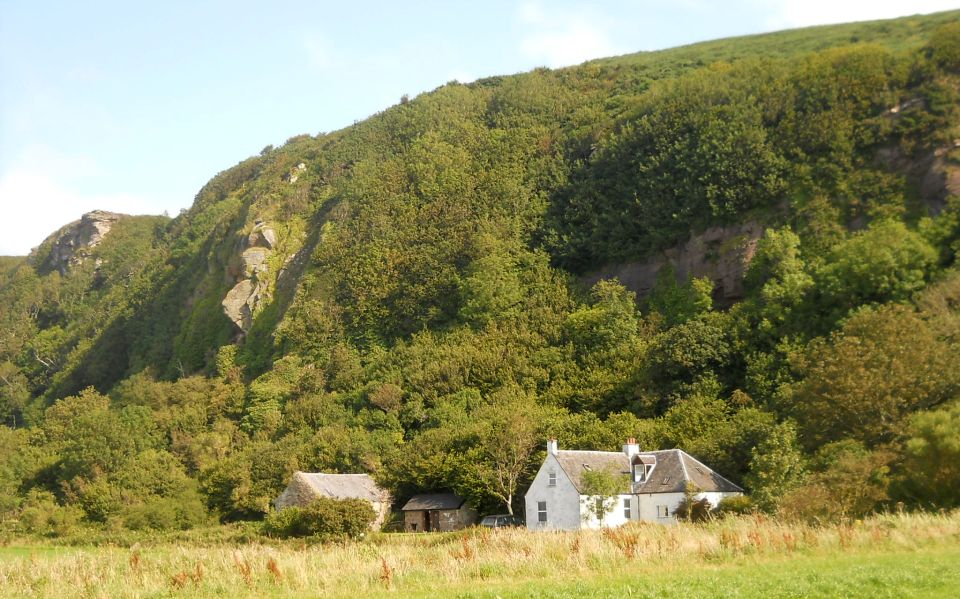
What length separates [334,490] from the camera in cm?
5456

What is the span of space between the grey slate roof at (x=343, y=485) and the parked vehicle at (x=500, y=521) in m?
7.87

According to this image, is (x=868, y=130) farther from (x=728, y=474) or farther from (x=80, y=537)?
(x=80, y=537)

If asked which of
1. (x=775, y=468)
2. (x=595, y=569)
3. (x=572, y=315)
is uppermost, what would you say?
(x=572, y=315)

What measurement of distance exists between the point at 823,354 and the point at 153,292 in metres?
90.1

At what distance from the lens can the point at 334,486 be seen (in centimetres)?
5516

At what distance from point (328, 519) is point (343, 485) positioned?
37.5ft

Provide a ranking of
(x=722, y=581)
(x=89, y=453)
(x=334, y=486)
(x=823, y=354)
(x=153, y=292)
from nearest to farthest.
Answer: (x=722, y=581), (x=823, y=354), (x=334, y=486), (x=89, y=453), (x=153, y=292)

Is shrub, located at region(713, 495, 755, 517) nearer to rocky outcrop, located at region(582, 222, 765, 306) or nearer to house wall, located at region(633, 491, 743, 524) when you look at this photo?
house wall, located at region(633, 491, 743, 524)

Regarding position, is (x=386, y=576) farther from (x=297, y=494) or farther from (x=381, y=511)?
(x=381, y=511)

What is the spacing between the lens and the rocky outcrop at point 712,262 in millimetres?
68812

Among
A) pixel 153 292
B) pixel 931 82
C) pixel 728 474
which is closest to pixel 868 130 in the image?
pixel 931 82

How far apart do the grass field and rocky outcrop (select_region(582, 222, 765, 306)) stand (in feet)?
140

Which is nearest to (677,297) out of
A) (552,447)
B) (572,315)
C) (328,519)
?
(572,315)

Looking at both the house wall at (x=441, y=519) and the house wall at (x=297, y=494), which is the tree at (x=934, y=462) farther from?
the house wall at (x=297, y=494)
